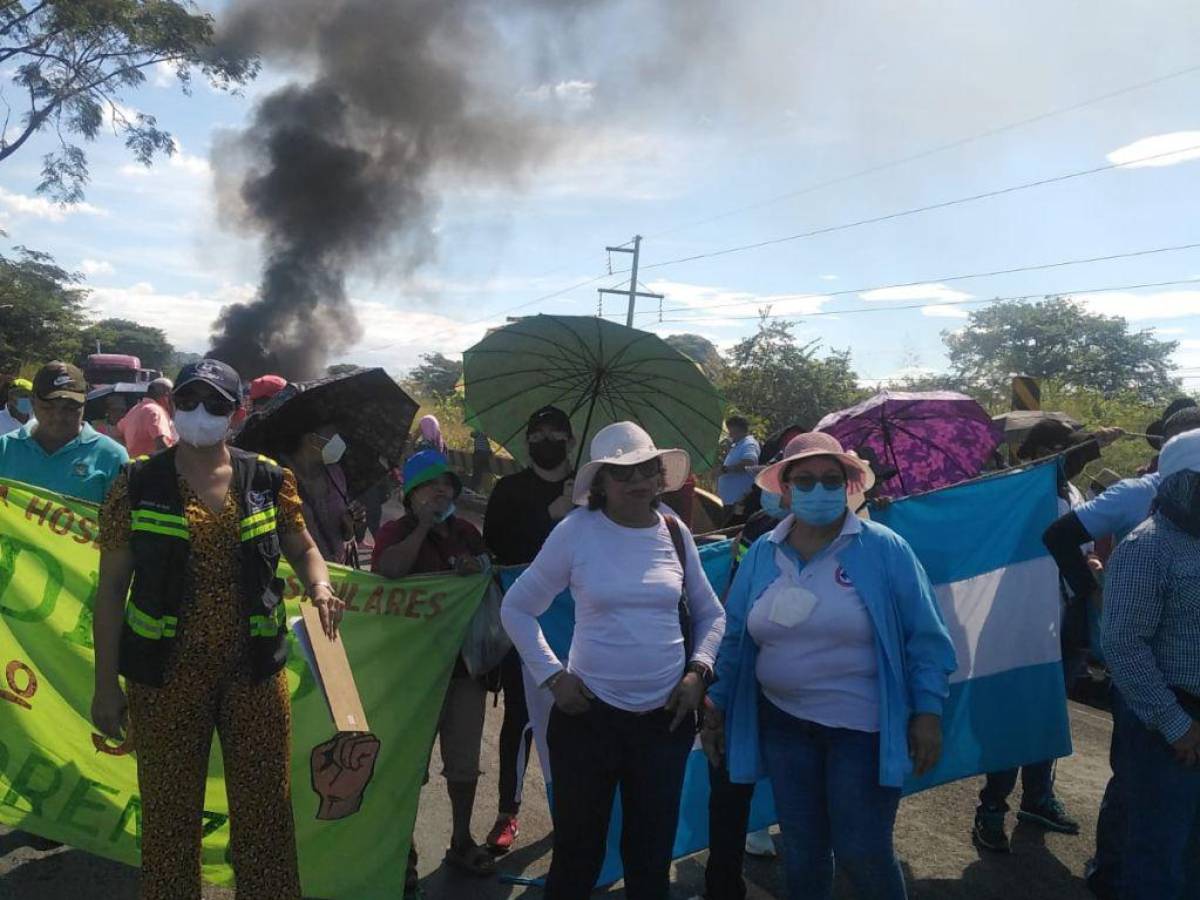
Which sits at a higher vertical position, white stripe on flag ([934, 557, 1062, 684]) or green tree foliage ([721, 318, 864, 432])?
green tree foliage ([721, 318, 864, 432])

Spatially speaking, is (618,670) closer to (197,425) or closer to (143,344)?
(197,425)

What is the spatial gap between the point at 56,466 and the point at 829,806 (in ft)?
11.9

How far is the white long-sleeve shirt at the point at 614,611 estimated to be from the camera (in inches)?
113

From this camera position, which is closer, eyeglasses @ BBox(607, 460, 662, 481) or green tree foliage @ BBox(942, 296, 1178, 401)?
eyeglasses @ BBox(607, 460, 662, 481)

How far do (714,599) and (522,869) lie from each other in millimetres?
1653

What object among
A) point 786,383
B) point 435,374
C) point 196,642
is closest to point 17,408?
point 196,642

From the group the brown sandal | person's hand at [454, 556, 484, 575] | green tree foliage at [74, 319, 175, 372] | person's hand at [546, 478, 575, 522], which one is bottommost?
the brown sandal

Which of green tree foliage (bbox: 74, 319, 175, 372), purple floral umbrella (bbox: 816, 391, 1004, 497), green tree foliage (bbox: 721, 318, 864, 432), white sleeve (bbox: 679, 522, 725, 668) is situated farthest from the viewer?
green tree foliage (bbox: 74, 319, 175, 372)

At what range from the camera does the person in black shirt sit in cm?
407

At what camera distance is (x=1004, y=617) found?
4277 mm

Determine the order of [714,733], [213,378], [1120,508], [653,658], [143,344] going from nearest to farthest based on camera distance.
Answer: [213,378] < [653,658] < [714,733] < [1120,508] < [143,344]

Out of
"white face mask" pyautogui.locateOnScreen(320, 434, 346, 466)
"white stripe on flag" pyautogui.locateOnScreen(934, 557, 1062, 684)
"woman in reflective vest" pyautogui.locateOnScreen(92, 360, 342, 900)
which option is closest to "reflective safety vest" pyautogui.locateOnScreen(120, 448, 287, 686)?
"woman in reflective vest" pyautogui.locateOnScreen(92, 360, 342, 900)

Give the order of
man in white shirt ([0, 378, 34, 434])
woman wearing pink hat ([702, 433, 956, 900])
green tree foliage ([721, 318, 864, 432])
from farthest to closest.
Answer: green tree foliage ([721, 318, 864, 432])
man in white shirt ([0, 378, 34, 434])
woman wearing pink hat ([702, 433, 956, 900])

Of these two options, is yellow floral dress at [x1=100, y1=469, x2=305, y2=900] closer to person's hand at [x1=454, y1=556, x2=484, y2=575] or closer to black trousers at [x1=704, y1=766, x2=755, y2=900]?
person's hand at [x1=454, y1=556, x2=484, y2=575]
